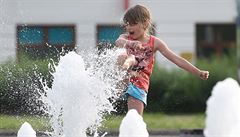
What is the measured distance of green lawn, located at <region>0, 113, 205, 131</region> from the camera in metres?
11.4

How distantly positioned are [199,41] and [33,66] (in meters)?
11.5

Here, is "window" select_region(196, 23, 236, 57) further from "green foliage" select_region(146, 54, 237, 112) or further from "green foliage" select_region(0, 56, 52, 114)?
"green foliage" select_region(0, 56, 52, 114)

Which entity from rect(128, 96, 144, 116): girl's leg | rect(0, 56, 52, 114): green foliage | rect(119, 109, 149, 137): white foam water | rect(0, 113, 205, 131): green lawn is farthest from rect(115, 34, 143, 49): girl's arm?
rect(0, 113, 205, 131): green lawn

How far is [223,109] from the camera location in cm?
510

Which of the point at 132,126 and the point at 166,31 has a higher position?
the point at 166,31

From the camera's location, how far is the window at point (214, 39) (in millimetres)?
22120

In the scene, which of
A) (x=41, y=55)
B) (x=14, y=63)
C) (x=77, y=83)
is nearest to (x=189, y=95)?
(x=41, y=55)

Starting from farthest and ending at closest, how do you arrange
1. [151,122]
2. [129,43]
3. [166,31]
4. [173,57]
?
[166,31] → [151,122] → [173,57] → [129,43]

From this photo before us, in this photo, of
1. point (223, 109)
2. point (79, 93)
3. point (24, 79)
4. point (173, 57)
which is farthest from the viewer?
point (24, 79)

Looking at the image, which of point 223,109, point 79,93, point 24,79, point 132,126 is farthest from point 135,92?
point 24,79

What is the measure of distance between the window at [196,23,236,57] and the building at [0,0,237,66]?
0.63m

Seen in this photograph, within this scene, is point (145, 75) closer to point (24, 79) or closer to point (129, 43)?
point (129, 43)

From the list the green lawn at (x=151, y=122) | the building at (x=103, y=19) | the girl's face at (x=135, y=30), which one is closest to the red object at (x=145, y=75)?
the girl's face at (x=135, y=30)

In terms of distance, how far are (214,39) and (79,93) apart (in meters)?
16.0
